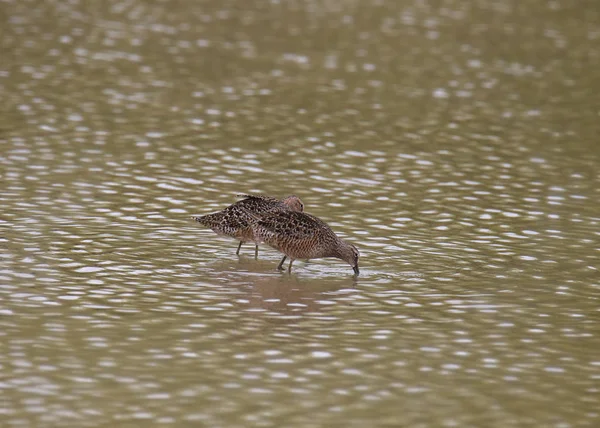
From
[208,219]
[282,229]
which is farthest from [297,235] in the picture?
[208,219]

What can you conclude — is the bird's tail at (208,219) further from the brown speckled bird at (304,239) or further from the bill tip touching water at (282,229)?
the brown speckled bird at (304,239)

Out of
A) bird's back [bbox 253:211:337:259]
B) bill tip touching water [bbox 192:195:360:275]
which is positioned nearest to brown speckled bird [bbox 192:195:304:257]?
bill tip touching water [bbox 192:195:360:275]

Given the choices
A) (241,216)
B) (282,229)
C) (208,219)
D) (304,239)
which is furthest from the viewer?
Result: (208,219)

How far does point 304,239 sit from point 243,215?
1.11 metres

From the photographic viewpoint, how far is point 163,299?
48.8 feet

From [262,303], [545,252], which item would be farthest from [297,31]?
[262,303]

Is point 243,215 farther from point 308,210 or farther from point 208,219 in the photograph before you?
point 308,210

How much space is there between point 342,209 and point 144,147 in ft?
15.3

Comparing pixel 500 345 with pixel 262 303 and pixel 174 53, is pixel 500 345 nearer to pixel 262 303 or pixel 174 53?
pixel 262 303

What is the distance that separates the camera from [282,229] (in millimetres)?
16656

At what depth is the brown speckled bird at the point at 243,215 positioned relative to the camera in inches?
674

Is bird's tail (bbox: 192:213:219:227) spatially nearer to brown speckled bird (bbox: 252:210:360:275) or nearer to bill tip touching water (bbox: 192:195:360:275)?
bill tip touching water (bbox: 192:195:360:275)

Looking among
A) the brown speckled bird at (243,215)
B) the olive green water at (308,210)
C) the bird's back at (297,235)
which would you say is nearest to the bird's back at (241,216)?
the brown speckled bird at (243,215)

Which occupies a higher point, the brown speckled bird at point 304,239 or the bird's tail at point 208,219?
the bird's tail at point 208,219
